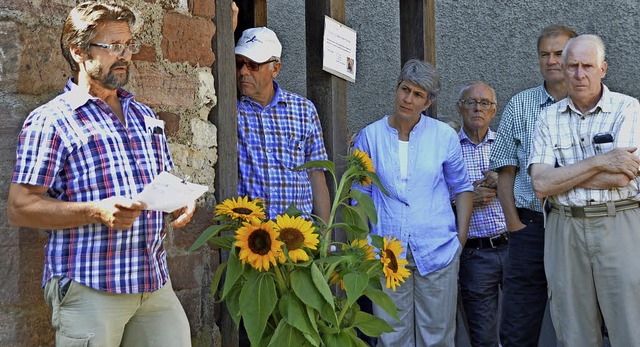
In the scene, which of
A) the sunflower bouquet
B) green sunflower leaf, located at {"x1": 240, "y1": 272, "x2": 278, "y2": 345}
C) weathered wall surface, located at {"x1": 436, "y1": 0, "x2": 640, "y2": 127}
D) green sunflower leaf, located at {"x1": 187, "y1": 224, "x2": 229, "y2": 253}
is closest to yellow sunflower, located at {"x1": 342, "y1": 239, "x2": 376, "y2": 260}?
the sunflower bouquet

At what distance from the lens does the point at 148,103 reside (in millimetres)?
3592

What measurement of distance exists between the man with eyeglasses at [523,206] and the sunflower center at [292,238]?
1.65 m

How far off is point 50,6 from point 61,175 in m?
0.69

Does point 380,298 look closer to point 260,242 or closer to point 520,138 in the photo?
point 260,242

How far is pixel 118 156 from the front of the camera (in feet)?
9.45

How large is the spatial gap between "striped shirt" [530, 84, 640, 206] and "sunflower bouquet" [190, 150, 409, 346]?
3.05ft

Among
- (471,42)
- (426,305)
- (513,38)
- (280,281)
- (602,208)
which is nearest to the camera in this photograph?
(280,281)

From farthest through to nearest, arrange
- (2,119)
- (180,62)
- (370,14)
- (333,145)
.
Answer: (370,14) → (333,145) → (180,62) → (2,119)

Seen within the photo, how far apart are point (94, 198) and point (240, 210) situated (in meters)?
0.89

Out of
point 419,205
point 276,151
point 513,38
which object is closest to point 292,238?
point 276,151

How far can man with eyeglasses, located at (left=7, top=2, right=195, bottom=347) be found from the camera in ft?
8.95

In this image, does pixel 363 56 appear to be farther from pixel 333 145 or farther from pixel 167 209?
pixel 167 209

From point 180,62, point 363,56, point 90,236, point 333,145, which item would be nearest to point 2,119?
point 90,236

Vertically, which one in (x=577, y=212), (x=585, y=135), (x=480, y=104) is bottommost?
(x=577, y=212)
